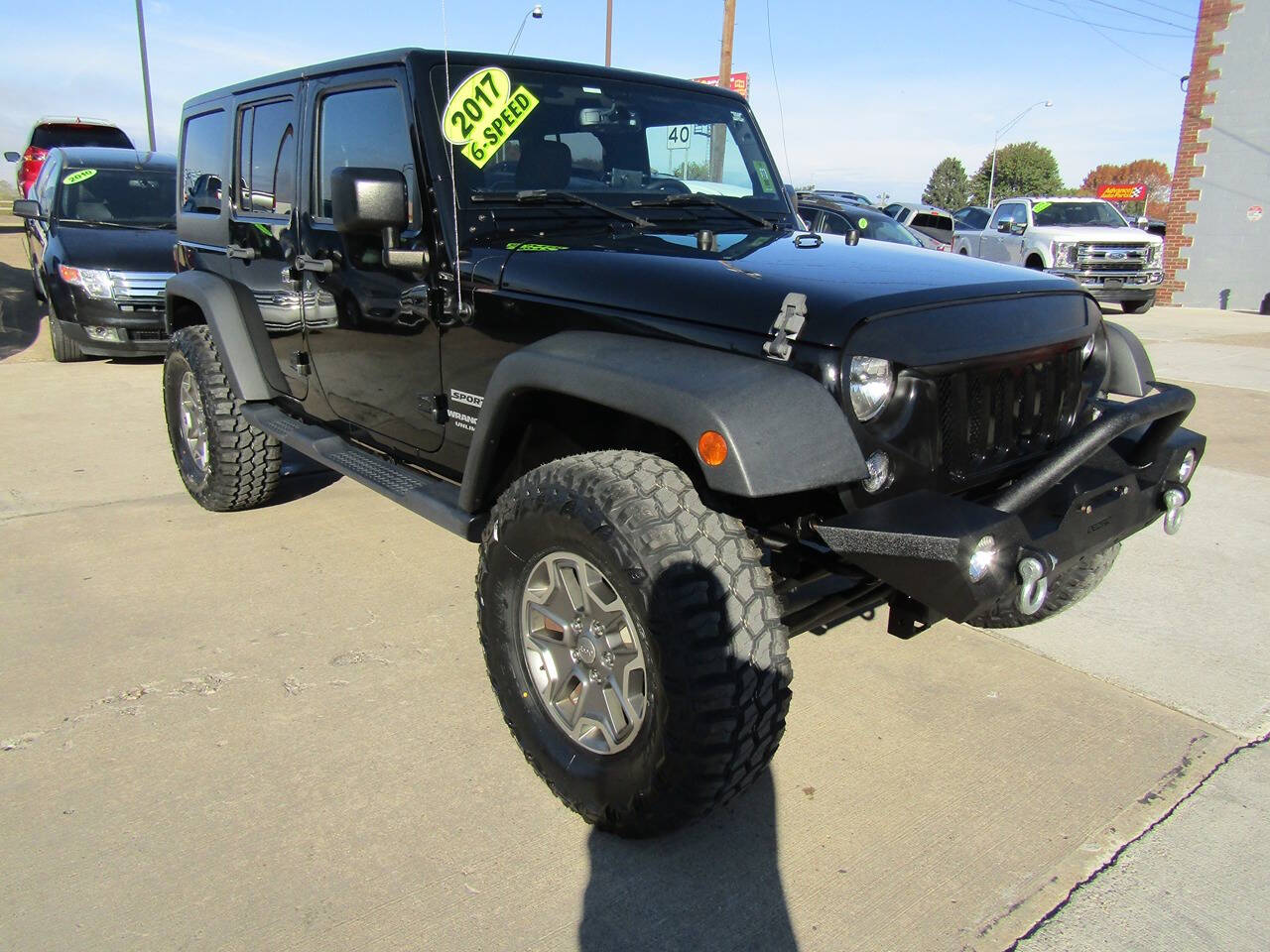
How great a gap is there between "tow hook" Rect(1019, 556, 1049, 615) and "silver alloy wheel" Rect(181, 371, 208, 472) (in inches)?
153

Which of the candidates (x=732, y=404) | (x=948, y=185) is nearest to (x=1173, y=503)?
(x=732, y=404)

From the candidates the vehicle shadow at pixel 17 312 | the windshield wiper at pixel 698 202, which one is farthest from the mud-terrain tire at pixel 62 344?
the windshield wiper at pixel 698 202

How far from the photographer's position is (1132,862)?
2.37 m

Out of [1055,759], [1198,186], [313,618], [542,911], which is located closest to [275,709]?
[313,618]

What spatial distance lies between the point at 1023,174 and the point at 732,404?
8174 centimetres

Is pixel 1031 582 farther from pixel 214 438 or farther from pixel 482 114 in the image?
pixel 214 438

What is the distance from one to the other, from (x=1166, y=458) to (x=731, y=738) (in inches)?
60.8

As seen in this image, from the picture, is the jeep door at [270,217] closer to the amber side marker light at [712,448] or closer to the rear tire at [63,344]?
the amber side marker light at [712,448]

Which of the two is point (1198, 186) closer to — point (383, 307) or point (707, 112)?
point (707, 112)

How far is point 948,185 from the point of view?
72.7 metres

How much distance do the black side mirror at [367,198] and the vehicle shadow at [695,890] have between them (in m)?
1.89

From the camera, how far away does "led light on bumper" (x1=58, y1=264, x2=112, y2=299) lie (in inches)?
332

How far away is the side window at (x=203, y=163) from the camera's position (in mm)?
4641

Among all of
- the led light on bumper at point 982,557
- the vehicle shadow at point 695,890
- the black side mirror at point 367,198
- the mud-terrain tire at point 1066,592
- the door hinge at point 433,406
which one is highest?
the black side mirror at point 367,198
